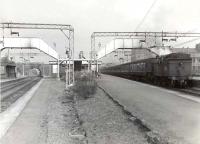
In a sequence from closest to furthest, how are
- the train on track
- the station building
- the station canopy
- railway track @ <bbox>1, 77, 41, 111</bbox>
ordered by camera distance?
railway track @ <bbox>1, 77, 41, 111</bbox> → the train on track → the station canopy → the station building

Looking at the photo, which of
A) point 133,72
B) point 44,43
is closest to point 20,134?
point 133,72

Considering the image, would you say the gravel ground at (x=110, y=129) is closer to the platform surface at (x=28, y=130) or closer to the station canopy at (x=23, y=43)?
the platform surface at (x=28, y=130)

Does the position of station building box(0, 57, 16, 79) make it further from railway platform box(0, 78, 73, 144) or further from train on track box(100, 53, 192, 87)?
railway platform box(0, 78, 73, 144)

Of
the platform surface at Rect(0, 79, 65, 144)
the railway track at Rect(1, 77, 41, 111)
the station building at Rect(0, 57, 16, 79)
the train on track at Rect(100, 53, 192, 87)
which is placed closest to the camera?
the platform surface at Rect(0, 79, 65, 144)

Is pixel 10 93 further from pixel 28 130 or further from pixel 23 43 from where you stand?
pixel 28 130

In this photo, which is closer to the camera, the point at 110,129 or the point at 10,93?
the point at 110,129

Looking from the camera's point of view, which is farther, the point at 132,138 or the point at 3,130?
the point at 3,130

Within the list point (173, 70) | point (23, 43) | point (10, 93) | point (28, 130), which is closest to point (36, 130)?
point (28, 130)

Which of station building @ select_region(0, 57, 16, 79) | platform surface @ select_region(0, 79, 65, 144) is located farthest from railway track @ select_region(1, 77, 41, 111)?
station building @ select_region(0, 57, 16, 79)

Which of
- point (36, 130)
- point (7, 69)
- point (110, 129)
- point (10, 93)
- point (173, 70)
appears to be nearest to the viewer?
point (110, 129)

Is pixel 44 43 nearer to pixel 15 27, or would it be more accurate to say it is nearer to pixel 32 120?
pixel 15 27

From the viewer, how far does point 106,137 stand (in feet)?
34.6

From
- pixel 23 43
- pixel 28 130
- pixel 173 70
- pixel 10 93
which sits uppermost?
pixel 23 43

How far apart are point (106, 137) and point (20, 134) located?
3136mm
